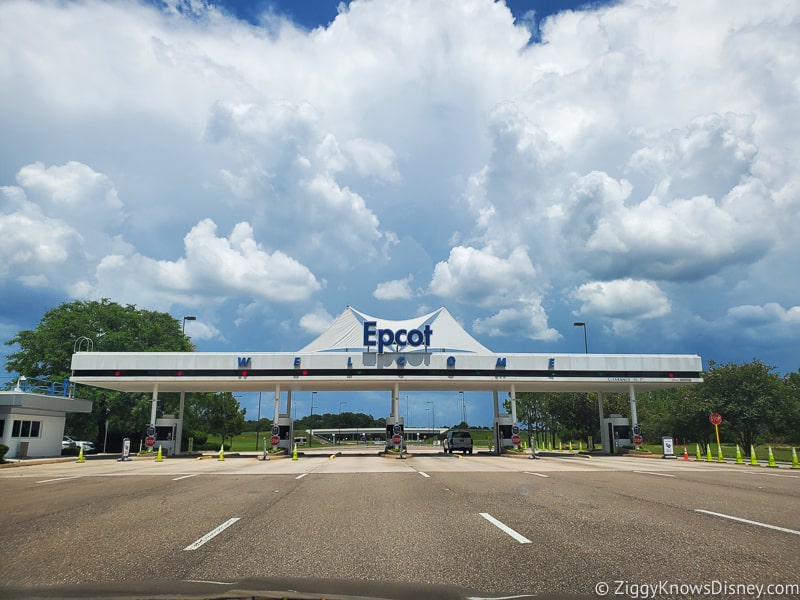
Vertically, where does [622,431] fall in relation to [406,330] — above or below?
below

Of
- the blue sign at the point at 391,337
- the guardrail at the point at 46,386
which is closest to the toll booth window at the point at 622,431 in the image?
the blue sign at the point at 391,337

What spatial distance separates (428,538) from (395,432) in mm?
33987

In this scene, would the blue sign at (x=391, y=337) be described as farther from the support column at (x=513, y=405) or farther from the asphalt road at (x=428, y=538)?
the asphalt road at (x=428, y=538)

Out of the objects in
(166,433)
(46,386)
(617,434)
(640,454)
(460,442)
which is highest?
(46,386)

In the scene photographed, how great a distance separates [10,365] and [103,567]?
1950 inches

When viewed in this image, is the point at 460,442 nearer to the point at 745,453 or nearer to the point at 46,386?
the point at 745,453

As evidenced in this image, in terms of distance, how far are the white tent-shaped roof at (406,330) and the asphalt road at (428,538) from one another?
2953 cm

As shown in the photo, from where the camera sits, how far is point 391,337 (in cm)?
4212

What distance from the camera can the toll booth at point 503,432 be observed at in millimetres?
43222

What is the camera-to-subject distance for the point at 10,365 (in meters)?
46.8

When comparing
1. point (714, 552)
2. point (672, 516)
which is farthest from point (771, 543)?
point (672, 516)

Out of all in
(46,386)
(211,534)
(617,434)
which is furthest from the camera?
(46,386)

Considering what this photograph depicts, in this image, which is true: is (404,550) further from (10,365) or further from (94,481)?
(10,365)

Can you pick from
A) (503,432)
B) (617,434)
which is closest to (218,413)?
(503,432)
